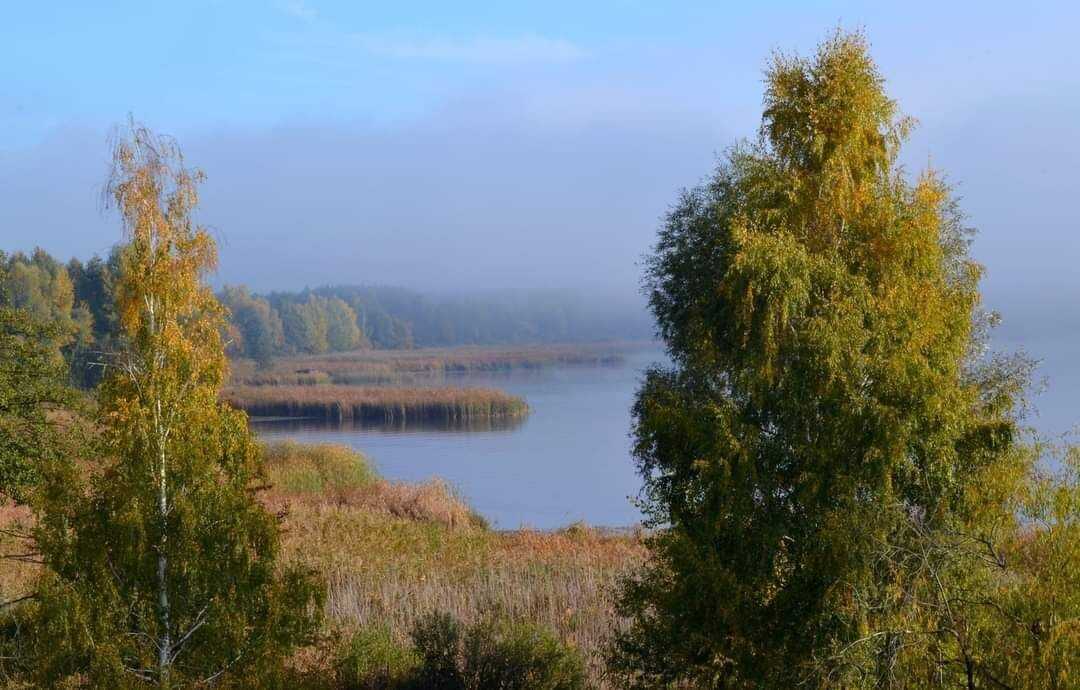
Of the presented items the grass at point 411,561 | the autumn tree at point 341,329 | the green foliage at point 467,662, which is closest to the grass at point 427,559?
the grass at point 411,561

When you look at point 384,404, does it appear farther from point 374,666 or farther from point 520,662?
point 520,662

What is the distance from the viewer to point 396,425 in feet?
166

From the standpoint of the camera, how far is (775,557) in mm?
9094

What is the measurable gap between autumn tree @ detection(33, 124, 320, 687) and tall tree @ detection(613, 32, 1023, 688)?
11.6ft

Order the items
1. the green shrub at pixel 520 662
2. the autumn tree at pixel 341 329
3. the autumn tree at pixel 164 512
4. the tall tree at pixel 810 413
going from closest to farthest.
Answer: the autumn tree at pixel 164 512 → the tall tree at pixel 810 413 → the green shrub at pixel 520 662 → the autumn tree at pixel 341 329

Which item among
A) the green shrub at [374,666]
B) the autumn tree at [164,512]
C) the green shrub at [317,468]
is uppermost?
the autumn tree at [164,512]

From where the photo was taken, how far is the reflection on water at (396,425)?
4809cm

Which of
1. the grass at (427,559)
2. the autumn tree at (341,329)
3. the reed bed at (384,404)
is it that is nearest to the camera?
the grass at (427,559)

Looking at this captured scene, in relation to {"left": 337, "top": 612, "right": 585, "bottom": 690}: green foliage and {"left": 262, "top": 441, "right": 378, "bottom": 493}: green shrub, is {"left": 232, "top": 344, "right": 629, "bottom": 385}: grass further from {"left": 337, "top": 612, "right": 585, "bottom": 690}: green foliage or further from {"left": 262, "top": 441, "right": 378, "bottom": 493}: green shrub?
{"left": 337, "top": 612, "right": 585, "bottom": 690}: green foliage

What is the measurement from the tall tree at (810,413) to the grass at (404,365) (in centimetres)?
5562

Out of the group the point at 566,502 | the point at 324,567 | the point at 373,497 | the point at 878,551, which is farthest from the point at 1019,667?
the point at 566,502

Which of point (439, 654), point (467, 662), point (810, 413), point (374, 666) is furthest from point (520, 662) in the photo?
point (810, 413)

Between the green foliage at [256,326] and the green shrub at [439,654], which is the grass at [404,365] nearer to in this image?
the green foliage at [256,326]

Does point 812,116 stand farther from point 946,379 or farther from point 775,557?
point 775,557
